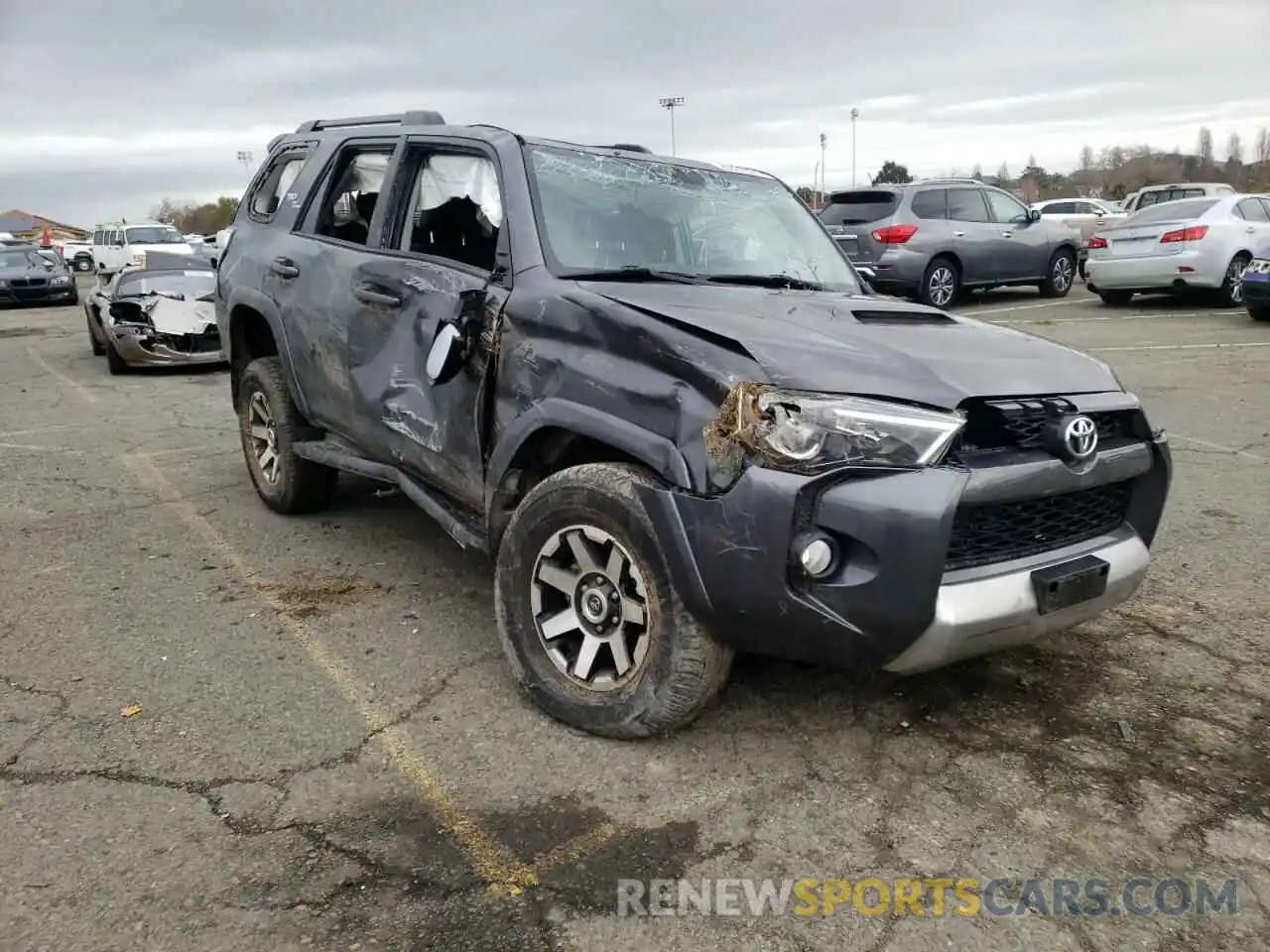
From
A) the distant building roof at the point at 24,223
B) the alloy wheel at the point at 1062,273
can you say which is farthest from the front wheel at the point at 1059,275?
the distant building roof at the point at 24,223

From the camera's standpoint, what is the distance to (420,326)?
3.78 meters

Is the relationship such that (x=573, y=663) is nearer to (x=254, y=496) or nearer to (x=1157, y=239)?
(x=254, y=496)

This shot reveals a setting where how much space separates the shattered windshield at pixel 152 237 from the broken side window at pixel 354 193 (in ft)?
100

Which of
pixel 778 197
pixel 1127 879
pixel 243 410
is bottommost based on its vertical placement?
pixel 1127 879

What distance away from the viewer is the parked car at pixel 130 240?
3128 centimetres

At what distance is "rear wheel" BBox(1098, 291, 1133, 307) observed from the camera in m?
15.0

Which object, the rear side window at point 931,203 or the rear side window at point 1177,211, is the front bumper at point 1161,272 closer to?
the rear side window at point 1177,211

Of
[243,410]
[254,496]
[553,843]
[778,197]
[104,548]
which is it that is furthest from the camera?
[254,496]

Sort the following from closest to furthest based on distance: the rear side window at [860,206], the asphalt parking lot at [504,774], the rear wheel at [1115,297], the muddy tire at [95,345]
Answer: the asphalt parking lot at [504,774], the muddy tire at [95,345], the rear side window at [860,206], the rear wheel at [1115,297]

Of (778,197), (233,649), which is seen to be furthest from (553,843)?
(778,197)

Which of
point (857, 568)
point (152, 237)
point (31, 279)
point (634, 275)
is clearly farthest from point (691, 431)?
point (152, 237)

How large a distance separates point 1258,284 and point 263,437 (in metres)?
11.7

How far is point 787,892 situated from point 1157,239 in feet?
46.1

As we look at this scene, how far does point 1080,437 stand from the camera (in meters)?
2.81
